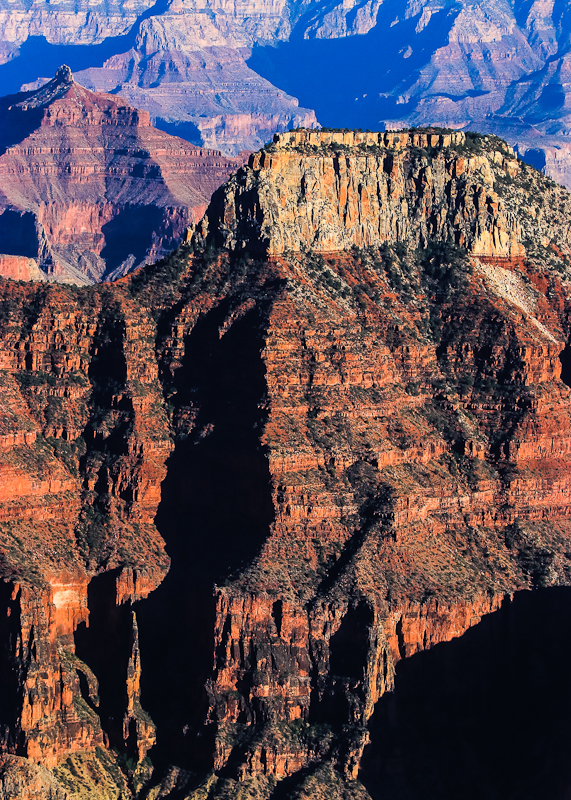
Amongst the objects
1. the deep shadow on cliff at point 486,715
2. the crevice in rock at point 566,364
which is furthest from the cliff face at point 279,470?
the deep shadow on cliff at point 486,715

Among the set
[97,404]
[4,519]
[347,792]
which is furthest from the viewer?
[97,404]

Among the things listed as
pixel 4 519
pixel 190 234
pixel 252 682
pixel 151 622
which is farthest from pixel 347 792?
pixel 190 234

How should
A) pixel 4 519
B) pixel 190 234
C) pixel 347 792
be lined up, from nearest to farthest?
pixel 347 792, pixel 4 519, pixel 190 234

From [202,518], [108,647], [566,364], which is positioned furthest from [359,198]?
[108,647]

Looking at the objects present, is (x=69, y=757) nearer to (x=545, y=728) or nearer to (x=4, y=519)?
(x=4, y=519)

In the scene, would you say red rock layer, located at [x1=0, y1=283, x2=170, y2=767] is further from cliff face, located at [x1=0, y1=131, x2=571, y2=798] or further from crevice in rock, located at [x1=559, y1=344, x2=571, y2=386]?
crevice in rock, located at [x1=559, y1=344, x2=571, y2=386]

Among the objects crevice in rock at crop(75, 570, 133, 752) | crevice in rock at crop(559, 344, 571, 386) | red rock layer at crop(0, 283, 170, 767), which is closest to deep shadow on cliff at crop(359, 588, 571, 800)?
crevice in rock at crop(75, 570, 133, 752)
